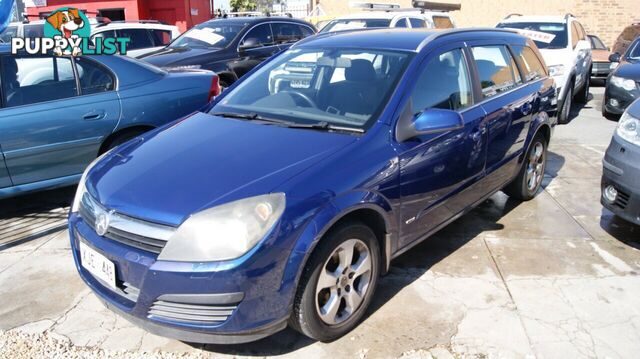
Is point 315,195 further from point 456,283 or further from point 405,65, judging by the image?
point 456,283

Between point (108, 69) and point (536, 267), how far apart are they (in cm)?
415

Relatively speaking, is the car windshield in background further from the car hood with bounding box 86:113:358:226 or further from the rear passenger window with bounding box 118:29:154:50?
the rear passenger window with bounding box 118:29:154:50

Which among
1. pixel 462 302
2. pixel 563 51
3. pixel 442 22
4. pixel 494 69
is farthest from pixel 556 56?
pixel 462 302

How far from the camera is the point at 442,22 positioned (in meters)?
11.4

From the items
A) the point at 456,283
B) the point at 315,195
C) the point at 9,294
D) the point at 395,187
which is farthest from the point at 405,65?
the point at 9,294

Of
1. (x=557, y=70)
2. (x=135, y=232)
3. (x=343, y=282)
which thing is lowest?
(x=343, y=282)

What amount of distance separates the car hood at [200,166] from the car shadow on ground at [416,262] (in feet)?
3.07

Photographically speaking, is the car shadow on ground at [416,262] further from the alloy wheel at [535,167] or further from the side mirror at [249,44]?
the side mirror at [249,44]

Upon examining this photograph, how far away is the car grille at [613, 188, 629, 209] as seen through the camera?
Answer: 3.96 meters

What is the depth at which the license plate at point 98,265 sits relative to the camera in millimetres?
2579

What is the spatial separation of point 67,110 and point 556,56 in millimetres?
7320

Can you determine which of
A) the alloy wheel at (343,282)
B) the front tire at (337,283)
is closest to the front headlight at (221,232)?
the front tire at (337,283)

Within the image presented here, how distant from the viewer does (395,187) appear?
9.95ft

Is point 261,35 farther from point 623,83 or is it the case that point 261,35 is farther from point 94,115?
point 623,83
